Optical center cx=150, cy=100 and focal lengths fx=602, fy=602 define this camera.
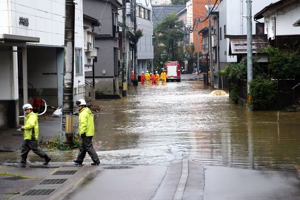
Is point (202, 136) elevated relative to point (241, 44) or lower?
lower

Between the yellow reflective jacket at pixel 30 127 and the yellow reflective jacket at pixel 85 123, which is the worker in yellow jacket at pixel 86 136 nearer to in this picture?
the yellow reflective jacket at pixel 85 123

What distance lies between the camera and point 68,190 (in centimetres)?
1116

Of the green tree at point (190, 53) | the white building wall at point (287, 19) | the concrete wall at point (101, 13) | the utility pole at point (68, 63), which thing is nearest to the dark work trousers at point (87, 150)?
the utility pole at point (68, 63)

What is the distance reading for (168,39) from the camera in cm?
10469

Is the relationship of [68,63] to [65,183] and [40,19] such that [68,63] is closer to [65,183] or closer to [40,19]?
[65,183]

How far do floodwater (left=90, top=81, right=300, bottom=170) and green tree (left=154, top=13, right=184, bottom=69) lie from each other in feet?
239

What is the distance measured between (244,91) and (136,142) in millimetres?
15521

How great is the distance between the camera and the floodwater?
1496 centimetres

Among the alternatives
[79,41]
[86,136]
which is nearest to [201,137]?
[86,136]

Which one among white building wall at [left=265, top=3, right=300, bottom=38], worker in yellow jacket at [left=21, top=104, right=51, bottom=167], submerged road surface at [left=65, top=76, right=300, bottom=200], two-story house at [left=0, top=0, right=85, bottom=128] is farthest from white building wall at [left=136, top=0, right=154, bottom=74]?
worker in yellow jacket at [left=21, top=104, right=51, bottom=167]

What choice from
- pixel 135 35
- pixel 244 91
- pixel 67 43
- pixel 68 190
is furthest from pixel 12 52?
pixel 135 35

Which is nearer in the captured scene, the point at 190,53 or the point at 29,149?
the point at 29,149

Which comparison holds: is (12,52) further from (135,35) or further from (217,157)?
(135,35)

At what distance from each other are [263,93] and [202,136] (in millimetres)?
9525
